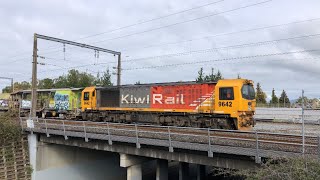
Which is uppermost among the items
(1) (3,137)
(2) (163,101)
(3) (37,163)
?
(2) (163,101)

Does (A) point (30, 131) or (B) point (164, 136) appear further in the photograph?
(A) point (30, 131)

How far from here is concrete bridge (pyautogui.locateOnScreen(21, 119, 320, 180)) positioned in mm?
13492

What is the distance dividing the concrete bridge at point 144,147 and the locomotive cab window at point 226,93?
402 centimetres

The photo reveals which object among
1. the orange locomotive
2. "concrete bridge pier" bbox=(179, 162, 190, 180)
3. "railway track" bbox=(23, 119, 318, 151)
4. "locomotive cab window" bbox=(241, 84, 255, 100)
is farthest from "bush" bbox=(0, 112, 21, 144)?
"locomotive cab window" bbox=(241, 84, 255, 100)

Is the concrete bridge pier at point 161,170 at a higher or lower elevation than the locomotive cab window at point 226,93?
lower

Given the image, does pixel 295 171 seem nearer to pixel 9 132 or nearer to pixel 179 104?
pixel 179 104

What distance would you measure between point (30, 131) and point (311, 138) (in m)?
21.4

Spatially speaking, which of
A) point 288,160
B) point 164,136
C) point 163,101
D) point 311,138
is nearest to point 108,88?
point 163,101

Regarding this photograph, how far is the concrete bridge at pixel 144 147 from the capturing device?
44.3 ft

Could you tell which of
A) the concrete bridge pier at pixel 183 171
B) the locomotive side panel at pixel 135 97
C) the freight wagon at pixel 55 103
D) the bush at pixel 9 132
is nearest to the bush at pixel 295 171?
the concrete bridge pier at pixel 183 171

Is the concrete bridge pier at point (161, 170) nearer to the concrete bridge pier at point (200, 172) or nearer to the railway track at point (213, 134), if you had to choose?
the railway track at point (213, 134)

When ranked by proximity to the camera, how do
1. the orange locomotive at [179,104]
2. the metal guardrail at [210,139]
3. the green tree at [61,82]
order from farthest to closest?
the green tree at [61,82]
the orange locomotive at [179,104]
the metal guardrail at [210,139]

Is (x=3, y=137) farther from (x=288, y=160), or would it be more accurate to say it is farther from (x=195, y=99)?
(x=288, y=160)

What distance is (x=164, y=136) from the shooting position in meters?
17.2
